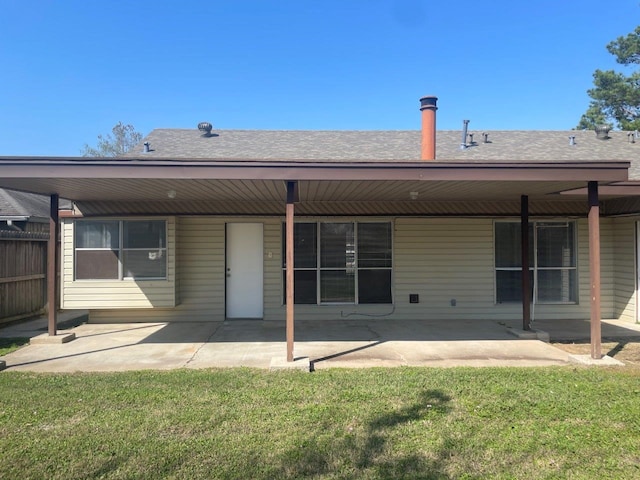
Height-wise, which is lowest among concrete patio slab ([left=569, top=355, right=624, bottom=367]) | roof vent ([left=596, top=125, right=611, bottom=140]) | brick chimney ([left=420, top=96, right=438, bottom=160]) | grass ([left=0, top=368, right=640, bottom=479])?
grass ([left=0, top=368, right=640, bottom=479])

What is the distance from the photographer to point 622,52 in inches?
1045

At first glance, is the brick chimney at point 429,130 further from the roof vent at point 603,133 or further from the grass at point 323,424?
the roof vent at point 603,133

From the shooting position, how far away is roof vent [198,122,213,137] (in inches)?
438

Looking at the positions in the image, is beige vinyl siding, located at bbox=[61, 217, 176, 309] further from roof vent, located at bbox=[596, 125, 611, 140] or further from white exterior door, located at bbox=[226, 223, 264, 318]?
roof vent, located at bbox=[596, 125, 611, 140]

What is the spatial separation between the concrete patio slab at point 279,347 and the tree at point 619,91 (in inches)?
968

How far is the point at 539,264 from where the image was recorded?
9422 mm

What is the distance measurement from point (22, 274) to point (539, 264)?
36.9 ft

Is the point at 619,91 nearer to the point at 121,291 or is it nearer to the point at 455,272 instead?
the point at 455,272

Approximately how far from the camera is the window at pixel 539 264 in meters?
9.42

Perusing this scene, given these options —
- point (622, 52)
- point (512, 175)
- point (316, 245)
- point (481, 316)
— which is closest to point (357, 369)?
point (512, 175)

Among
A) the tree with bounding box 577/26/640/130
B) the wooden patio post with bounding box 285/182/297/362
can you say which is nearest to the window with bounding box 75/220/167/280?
the wooden patio post with bounding box 285/182/297/362

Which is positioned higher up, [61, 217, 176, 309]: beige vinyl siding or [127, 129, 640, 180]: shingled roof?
[127, 129, 640, 180]: shingled roof

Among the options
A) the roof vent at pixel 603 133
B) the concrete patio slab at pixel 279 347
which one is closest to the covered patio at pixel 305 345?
the concrete patio slab at pixel 279 347

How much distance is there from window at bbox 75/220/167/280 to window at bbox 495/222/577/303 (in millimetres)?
7112
